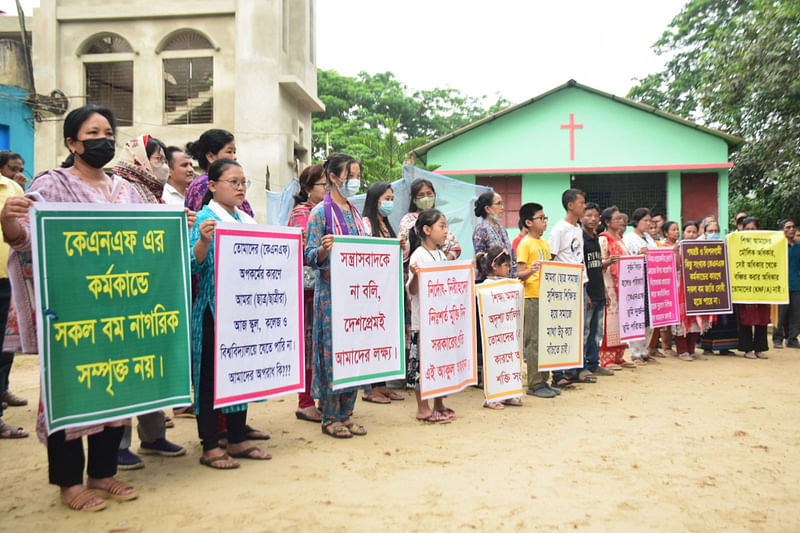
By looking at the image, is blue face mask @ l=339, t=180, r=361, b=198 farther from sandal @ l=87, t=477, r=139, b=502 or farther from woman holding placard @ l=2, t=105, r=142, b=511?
sandal @ l=87, t=477, r=139, b=502

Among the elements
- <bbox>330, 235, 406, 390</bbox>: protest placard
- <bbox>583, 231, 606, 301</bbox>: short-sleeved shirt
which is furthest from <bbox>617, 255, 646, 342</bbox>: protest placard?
<bbox>330, 235, 406, 390</bbox>: protest placard

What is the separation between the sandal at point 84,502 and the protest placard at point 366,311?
5.42ft

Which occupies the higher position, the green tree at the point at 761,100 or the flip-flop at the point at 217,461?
the green tree at the point at 761,100

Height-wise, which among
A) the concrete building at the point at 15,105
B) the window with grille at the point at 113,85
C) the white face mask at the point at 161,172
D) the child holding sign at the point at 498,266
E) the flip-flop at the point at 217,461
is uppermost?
the window with grille at the point at 113,85

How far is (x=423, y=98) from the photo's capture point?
125 feet

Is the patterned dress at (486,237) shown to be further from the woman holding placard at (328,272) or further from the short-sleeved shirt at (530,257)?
the woman holding placard at (328,272)

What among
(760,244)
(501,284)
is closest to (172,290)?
(501,284)

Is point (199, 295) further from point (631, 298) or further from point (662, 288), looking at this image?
point (662, 288)

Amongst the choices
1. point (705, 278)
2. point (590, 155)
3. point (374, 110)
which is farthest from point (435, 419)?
point (374, 110)

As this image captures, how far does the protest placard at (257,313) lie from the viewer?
3752mm

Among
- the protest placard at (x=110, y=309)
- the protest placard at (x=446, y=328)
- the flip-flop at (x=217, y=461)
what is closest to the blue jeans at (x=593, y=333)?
the protest placard at (x=446, y=328)

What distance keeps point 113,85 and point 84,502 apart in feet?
61.4

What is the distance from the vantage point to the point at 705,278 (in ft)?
28.3

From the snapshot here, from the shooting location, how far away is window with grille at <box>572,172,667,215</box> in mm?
19484
